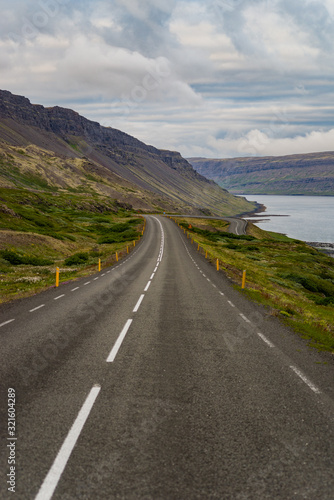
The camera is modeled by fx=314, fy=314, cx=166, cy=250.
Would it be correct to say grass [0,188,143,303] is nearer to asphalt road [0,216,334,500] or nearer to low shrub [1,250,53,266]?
low shrub [1,250,53,266]

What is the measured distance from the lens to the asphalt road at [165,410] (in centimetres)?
393

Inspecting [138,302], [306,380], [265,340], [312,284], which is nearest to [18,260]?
[138,302]

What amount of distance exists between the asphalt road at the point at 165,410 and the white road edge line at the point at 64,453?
0.05 ft

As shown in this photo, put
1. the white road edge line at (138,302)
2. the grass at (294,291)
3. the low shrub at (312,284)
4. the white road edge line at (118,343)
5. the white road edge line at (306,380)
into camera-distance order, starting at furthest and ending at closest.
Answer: the low shrub at (312,284) < the white road edge line at (138,302) < the grass at (294,291) < the white road edge line at (118,343) < the white road edge line at (306,380)

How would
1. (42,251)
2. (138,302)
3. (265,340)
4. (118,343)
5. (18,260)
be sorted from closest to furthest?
1. (118,343)
2. (265,340)
3. (138,302)
4. (18,260)
5. (42,251)

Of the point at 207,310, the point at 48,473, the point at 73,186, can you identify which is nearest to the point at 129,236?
the point at 207,310

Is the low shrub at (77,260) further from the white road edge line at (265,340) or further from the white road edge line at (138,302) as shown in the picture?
the white road edge line at (265,340)

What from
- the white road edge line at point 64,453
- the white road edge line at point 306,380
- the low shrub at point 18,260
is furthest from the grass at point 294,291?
the low shrub at point 18,260

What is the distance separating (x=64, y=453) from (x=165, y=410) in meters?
1.80

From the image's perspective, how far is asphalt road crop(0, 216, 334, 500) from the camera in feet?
12.9

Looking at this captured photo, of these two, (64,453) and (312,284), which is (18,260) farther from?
(312,284)

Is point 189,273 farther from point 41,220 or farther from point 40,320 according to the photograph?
point 41,220

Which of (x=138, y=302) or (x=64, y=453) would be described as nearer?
(x=64, y=453)

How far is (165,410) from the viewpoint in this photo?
18.0 feet
